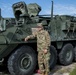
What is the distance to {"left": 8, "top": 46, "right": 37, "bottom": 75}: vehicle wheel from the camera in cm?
820

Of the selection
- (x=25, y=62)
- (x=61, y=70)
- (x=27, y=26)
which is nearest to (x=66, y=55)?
(x=61, y=70)

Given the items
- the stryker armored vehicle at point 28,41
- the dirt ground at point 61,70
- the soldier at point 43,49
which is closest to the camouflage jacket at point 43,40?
the soldier at point 43,49

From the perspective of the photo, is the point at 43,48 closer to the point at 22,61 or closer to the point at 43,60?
the point at 43,60

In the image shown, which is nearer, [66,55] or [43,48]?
[43,48]

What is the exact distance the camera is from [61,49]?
10.7 meters

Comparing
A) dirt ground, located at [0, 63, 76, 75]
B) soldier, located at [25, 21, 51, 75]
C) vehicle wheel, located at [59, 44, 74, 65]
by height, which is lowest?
dirt ground, located at [0, 63, 76, 75]

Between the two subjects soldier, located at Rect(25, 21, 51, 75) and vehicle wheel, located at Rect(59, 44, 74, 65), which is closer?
soldier, located at Rect(25, 21, 51, 75)

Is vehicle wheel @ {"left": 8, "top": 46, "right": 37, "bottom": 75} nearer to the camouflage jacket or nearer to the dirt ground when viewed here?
the camouflage jacket

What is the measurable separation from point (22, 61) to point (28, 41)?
0.68m

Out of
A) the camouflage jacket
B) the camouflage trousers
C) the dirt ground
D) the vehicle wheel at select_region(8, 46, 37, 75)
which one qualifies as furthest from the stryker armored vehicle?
the camouflage trousers

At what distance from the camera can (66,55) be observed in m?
10.9

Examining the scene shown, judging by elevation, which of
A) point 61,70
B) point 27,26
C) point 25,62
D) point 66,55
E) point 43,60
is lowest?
point 61,70

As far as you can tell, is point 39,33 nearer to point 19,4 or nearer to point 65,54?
point 19,4

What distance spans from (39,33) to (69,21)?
9.59 ft
